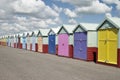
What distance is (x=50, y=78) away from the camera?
1350cm

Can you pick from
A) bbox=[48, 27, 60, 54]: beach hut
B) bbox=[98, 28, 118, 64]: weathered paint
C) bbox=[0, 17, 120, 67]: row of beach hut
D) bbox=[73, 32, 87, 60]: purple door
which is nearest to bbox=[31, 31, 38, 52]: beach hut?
bbox=[0, 17, 120, 67]: row of beach hut

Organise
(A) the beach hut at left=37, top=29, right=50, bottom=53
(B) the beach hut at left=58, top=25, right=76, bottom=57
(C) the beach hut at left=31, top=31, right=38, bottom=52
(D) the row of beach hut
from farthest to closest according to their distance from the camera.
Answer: (C) the beach hut at left=31, top=31, right=38, bottom=52, (A) the beach hut at left=37, top=29, right=50, bottom=53, (B) the beach hut at left=58, top=25, right=76, bottom=57, (D) the row of beach hut

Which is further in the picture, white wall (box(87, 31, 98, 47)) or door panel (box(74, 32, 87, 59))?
door panel (box(74, 32, 87, 59))

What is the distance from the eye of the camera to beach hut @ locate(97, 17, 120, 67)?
19.8m

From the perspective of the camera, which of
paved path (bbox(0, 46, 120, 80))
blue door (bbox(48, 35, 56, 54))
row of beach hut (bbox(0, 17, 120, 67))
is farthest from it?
blue door (bbox(48, 35, 56, 54))

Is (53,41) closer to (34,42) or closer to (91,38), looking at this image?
(34,42)

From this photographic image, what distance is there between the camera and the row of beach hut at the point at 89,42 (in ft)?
66.7

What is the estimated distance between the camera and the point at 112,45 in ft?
67.3

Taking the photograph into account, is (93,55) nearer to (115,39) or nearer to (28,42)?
(115,39)

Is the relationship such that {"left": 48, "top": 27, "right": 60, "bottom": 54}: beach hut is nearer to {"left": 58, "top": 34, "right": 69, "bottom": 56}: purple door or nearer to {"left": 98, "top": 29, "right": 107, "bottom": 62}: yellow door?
{"left": 58, "top": 34, "right": 69, "bottom": 56}: purple door

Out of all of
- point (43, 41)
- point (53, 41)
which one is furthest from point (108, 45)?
point (43, 41)

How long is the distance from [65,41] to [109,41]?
1038 centimetres

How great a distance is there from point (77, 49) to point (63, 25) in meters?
5.52

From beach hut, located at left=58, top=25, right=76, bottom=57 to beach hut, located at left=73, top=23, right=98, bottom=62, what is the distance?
6.68 feet
